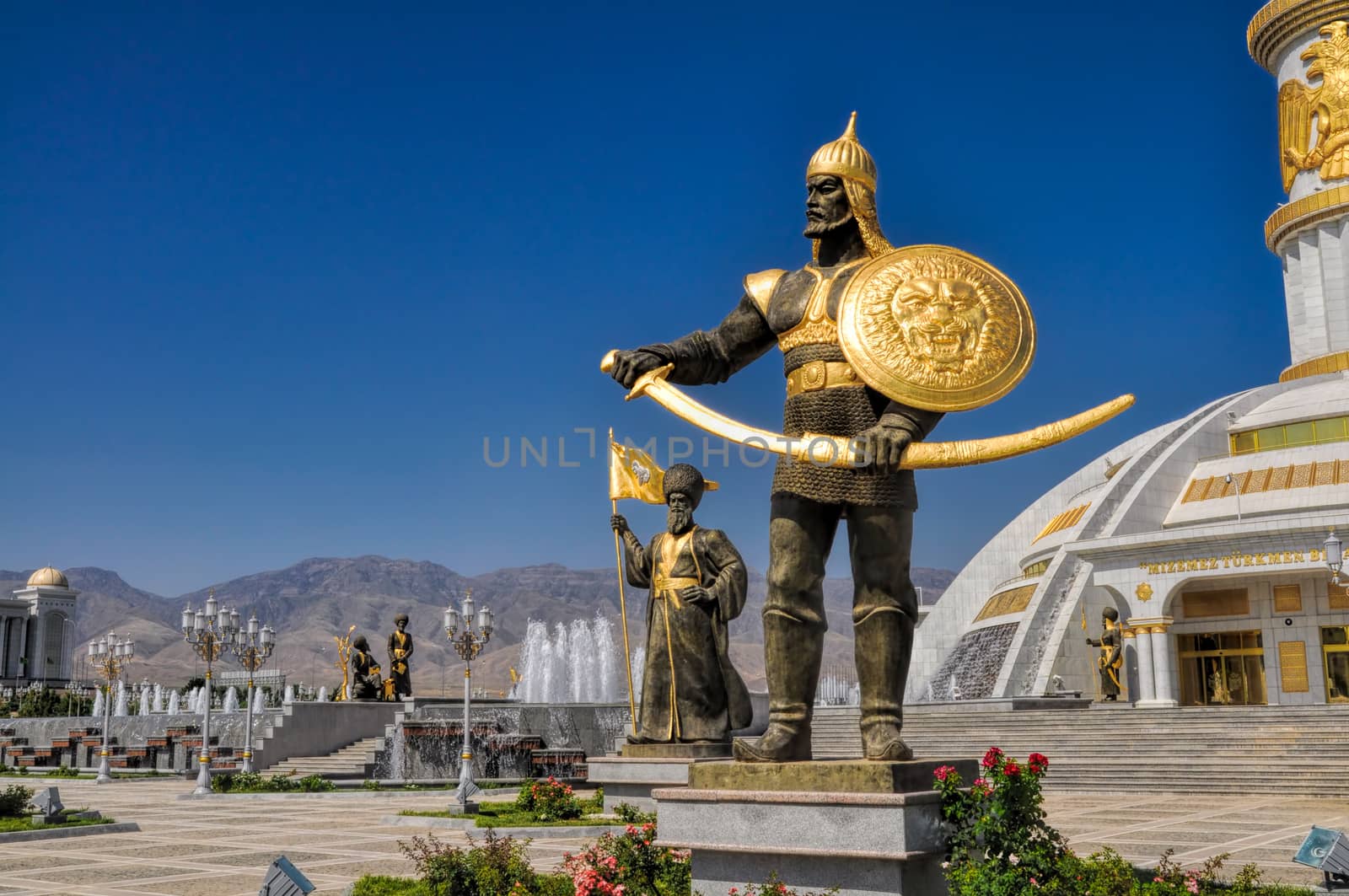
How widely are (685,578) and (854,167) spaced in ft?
18.5

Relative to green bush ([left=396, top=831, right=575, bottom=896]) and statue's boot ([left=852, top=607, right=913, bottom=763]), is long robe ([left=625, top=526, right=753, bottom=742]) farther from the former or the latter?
statue's boot ([left=852, top=607, right=913, bottom=763])

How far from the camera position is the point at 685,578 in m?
10.8

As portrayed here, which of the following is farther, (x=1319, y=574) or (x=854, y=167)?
(x=1319, y=574)

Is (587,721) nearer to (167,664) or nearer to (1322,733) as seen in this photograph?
(1322,733)

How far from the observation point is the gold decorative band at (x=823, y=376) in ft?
18.1

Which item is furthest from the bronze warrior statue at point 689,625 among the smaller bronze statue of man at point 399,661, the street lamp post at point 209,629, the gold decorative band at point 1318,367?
the gold decorative band at point 1318,367

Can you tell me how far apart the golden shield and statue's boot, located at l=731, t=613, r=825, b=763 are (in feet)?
3.66

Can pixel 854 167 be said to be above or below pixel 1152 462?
below

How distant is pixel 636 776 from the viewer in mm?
10547

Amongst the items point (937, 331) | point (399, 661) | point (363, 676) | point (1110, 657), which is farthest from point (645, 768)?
point (1110, 657)

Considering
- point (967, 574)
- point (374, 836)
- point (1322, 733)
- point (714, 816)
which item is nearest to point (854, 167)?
point (714, 816)

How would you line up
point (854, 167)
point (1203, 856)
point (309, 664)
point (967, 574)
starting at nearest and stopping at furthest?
point (854, 167) < point (1203, 856) < point (967, 574) < point (309, 664)

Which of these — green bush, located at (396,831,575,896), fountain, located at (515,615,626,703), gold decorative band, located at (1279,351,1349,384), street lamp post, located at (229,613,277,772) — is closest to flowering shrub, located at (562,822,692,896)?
green bush, located at (396,831,575,896)

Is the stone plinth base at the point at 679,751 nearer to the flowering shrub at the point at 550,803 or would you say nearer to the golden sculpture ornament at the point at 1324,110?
the flowering shrub at the point at 550,803
